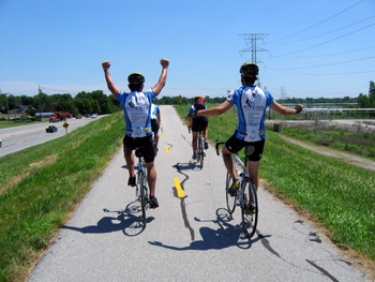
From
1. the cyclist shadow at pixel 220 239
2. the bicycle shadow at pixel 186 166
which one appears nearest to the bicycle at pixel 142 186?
the cyclist shadow at pixel 220 239

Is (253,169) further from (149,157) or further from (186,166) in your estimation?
(186,166)

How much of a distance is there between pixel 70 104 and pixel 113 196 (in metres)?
140

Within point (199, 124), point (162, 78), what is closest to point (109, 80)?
point (162, 78)

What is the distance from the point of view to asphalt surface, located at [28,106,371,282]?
3832mm

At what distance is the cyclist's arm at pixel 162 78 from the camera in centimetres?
551

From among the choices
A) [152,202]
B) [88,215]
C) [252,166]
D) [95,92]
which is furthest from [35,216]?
[95,92]

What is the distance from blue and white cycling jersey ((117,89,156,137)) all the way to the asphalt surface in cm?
147

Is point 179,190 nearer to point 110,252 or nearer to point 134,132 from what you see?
point 134,132

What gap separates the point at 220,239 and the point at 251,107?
1852 mm

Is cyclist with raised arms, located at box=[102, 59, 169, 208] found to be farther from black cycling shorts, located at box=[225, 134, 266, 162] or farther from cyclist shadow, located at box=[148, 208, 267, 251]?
black cycling shorts, located at box=[225, 134, 266, 162]

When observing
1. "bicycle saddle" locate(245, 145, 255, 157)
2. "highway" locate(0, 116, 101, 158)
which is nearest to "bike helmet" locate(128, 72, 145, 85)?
"bicycle saddle" locate(245, 145, 255, 157)

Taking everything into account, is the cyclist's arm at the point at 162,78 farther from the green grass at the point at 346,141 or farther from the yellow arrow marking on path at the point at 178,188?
the green grass at the point at 346,141

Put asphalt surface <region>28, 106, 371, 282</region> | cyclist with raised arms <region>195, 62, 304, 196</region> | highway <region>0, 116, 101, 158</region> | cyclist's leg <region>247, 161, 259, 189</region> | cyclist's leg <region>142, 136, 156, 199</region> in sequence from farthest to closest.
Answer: highway <region>0, 116, 101, 158</region> < cyclist's leg <region>142, 136, 156, 199</region> < cyclist's leg <region>247, 161, 259, 189</region> < cyclist with raised arms <region>195, 62, 304, 196</region> < asphalt surface <region>28, 106, 371, 282</region>

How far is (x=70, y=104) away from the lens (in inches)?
5487
